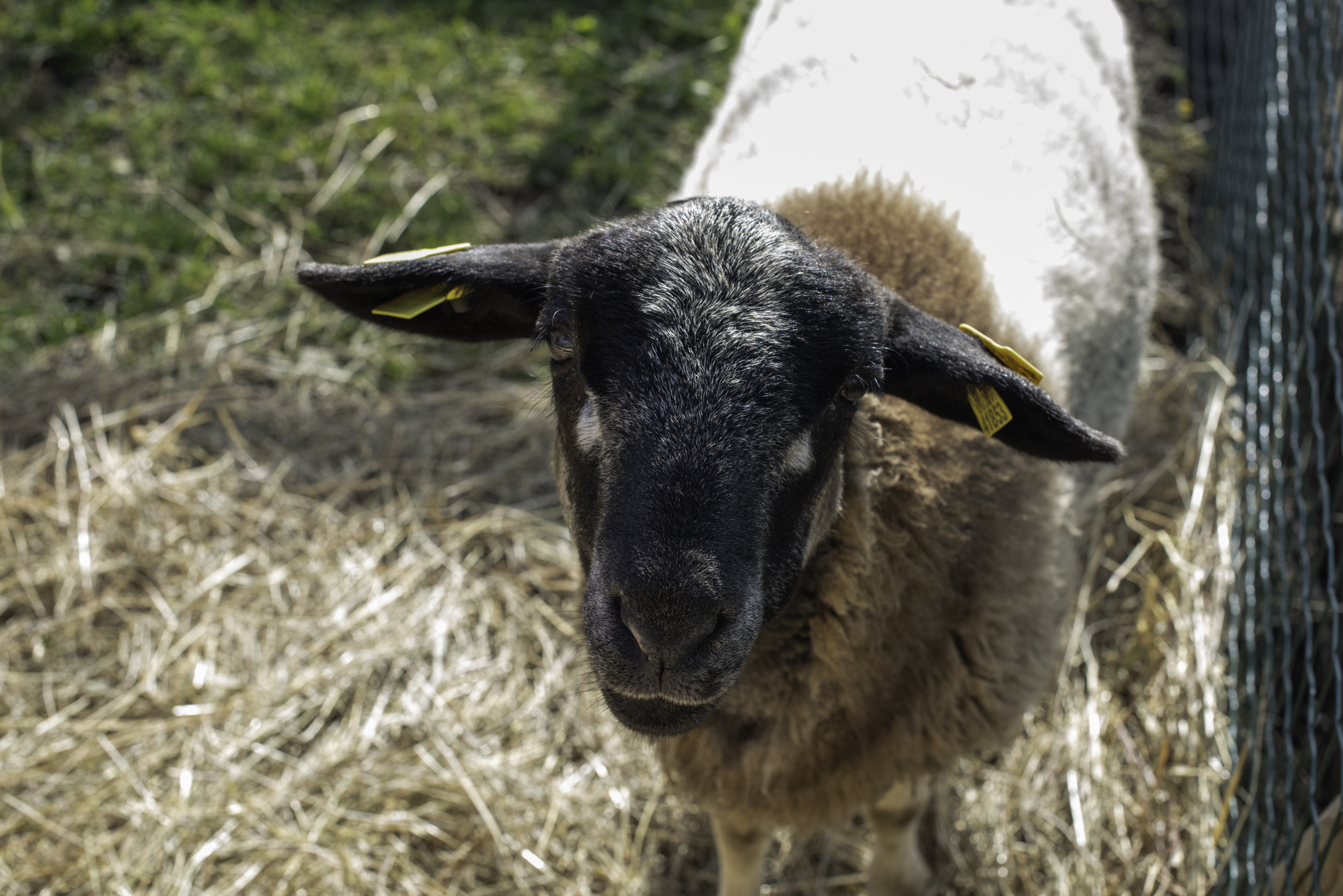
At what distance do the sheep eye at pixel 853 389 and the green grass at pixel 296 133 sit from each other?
139 inches

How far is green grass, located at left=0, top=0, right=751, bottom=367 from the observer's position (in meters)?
5.38

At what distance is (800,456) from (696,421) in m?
0.29

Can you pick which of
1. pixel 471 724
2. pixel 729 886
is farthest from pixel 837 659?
pixel 471 724

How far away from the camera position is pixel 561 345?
2256mm

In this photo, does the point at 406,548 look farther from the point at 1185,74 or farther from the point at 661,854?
the point at 1185,74

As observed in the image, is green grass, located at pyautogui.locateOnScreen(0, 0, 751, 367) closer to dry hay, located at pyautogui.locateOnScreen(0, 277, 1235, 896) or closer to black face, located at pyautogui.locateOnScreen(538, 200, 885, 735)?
dry hay, located at pyautogui.locateOnScreen(0, 277, 1235, 896)

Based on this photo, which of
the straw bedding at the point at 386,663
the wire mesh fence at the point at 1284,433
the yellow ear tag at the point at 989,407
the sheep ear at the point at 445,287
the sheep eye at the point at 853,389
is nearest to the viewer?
the sheep eye at the point at 853,389

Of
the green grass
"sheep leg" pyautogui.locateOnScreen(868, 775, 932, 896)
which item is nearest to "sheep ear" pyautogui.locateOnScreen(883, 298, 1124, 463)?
"sheep leg" pyautogui.locateOnScreen(868, 775, 932, 896)

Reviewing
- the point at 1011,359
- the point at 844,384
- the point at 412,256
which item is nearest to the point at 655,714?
the point at 844,384

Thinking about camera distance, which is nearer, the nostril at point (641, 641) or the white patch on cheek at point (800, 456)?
the nostril at point (641, 641)

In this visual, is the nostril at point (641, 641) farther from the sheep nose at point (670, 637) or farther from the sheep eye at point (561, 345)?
the sheep eye at point (561, 345)

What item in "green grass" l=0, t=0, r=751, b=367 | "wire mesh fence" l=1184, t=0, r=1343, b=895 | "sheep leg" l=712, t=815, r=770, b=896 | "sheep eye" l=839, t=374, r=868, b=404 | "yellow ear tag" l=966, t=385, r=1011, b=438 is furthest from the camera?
"green grass" l=0, t=0, r=751, b=367

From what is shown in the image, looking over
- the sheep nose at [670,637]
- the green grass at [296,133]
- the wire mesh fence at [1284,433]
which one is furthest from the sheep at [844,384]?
the green grass at [296,133]

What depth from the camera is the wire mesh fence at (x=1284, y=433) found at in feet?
9.25
